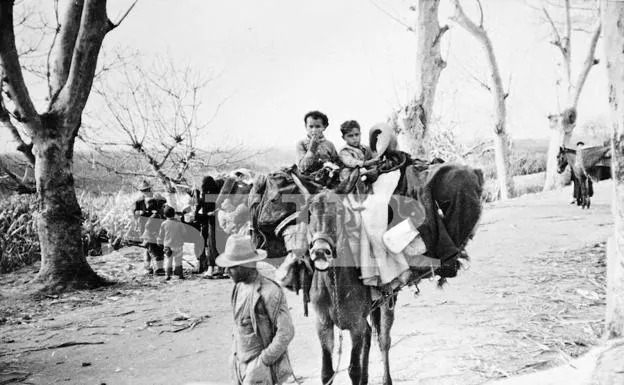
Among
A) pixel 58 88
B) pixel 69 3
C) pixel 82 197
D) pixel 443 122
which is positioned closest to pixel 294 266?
→ pixel 58 88

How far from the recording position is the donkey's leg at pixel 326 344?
4441 mm

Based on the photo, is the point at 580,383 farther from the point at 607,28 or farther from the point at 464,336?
the point at 607,28

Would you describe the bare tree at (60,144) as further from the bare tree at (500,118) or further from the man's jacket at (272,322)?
the bare tree at (500,118)

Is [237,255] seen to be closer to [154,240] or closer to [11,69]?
[11,69]

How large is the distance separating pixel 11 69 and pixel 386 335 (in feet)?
28.7

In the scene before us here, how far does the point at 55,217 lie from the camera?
9.50 metres

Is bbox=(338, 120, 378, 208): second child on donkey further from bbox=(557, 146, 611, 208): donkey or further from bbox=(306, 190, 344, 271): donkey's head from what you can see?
bbox=(557, 146, 611, 208): donkey

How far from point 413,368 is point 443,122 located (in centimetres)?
2569

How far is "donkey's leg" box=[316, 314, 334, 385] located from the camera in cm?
444

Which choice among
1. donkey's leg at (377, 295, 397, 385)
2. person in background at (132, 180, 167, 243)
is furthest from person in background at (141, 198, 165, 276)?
donkey's leg at (377, 295, 397, 385)

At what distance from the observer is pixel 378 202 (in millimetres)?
4609

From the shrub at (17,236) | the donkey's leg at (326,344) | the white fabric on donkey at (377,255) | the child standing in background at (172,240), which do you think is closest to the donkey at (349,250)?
the donkey's leg at (326,344)

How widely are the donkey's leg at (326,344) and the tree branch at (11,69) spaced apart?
791 cm

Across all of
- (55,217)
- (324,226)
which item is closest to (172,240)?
(55,217)
